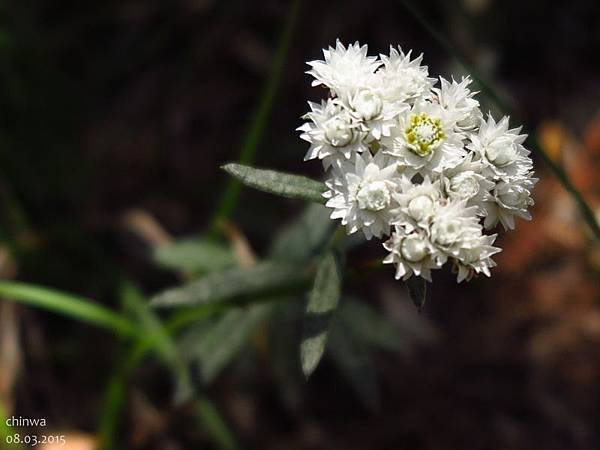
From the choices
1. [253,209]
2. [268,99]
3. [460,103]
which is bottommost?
[460,103]

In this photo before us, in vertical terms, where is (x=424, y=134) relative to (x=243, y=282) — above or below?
below

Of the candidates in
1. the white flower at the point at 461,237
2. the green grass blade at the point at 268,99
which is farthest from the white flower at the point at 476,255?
the green grass blade at the point at 268,99

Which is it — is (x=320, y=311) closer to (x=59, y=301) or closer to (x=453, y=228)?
(x=453, y=228)

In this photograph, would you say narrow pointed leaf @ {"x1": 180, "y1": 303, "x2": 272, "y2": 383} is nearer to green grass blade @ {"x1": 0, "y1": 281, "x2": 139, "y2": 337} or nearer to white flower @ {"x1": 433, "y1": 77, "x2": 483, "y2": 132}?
green grass blade @ {"x1": 0, "y1": 281, "x2": 139, "y2": 337}

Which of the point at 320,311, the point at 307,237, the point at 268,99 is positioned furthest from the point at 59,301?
the point at 320,311

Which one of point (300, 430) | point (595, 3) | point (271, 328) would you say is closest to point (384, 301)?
Result: point (300, 430)

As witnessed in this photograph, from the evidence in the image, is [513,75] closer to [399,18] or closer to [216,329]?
[399,18]

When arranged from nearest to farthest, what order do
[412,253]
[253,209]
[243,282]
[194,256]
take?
[412,253]
[243,282]
[194,256]
[253,209]

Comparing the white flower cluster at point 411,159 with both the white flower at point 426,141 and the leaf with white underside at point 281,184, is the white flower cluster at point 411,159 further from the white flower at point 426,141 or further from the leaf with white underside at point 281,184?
the leaf with white underside at point 281,184
